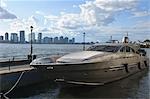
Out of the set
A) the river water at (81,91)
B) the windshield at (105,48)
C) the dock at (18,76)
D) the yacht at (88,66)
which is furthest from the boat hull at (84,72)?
the windshield at (105,48)

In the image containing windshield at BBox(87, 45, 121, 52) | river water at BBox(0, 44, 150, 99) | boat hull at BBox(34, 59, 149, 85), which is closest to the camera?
river water at BBox(0, 44, 150, 99)

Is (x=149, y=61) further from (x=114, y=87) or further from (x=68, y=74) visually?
(x=68, y=74)

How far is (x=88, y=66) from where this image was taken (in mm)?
15117

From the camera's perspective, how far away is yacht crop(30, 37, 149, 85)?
49.2 feet

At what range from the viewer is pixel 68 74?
15031 millimetres

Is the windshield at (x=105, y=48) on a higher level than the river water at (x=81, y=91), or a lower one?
higher

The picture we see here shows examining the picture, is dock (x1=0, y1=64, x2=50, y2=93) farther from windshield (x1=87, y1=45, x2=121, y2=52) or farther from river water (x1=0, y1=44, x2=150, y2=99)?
windshield (x1=87, y1=45, x2=121, y2=52)

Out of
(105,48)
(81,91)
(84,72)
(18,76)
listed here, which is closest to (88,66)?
(84,72)

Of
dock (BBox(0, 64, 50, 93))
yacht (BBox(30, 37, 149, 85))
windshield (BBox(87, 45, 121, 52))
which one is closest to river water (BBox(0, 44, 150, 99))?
dock (BBox(0, 64, 50, 93))

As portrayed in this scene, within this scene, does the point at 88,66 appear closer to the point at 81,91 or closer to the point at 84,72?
the point at 84,72

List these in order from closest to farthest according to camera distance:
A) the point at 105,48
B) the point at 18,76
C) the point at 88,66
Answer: the point at 88,66
the point at 18,76
the point at 105,48

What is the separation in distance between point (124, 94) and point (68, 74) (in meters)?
3.30

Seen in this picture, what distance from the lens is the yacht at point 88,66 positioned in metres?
15.0

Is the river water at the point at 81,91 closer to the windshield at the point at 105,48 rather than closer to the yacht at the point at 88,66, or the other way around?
the yacht at the point at 88,66
